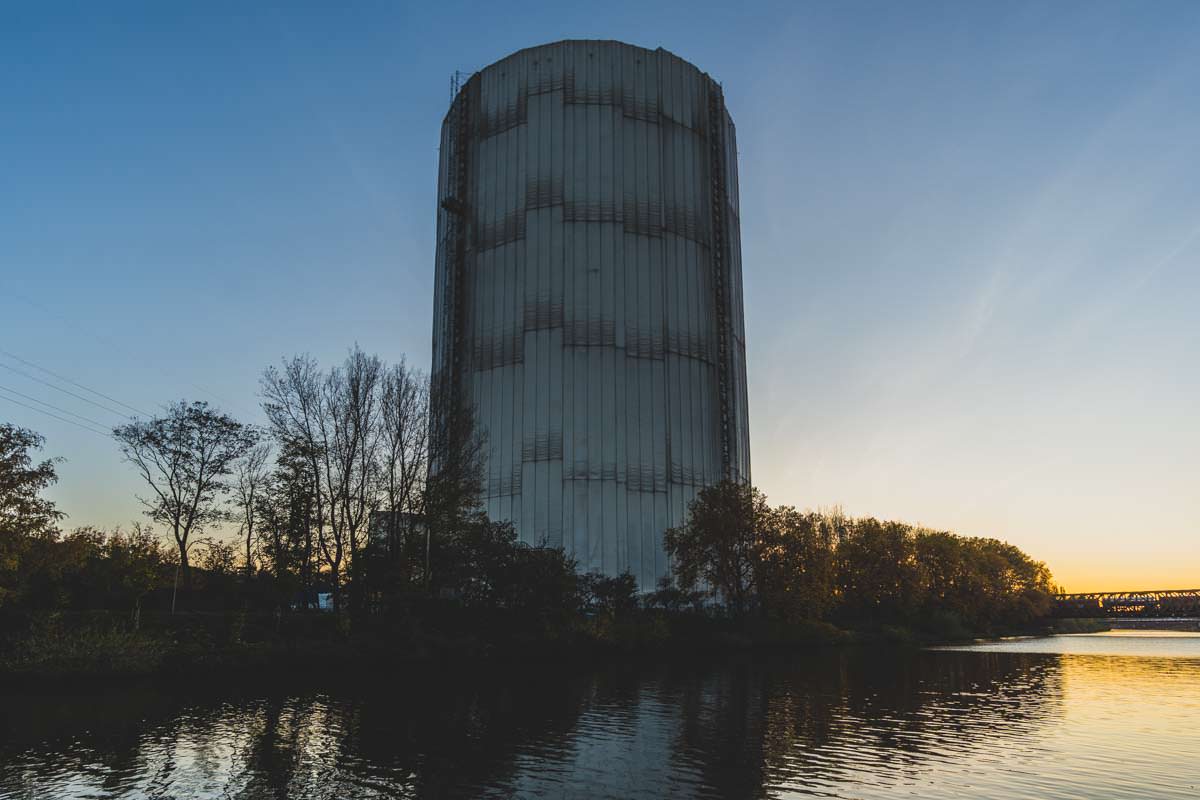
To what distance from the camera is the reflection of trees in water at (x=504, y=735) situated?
18391 mm

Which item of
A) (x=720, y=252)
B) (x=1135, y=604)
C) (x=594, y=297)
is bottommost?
(x=1135, y=604)

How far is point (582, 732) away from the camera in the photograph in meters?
25.1

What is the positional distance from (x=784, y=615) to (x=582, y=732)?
166ft

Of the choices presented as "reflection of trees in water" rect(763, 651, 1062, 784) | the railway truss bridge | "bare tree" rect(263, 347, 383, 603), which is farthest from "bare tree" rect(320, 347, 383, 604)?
the railway truss bridge

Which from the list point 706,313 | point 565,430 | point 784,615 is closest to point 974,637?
point 784,615

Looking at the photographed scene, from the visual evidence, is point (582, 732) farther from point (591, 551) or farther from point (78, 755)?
point (591, 551)

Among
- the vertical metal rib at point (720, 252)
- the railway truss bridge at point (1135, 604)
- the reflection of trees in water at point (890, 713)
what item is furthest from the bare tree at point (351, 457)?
the railway truss bridge at point (1135, 604)

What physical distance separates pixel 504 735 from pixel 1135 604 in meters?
203

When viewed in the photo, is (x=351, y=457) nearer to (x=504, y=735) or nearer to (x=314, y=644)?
(x=314, y=644)

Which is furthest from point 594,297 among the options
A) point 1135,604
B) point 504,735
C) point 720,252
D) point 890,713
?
point 1135,604

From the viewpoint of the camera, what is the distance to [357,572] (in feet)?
163

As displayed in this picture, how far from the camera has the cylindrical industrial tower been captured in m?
77.1

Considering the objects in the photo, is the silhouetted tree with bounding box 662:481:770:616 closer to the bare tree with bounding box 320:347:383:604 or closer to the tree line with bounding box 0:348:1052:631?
the tree line with bounding box 0:348:1052:631

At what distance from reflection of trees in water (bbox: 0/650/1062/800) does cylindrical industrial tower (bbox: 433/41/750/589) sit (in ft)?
123
